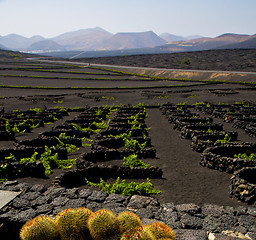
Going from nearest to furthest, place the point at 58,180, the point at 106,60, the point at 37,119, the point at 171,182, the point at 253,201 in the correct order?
the point at 253,201 < the point at 58,180 < the point at 171,182 < the point at 37,119 < the point at 106,60

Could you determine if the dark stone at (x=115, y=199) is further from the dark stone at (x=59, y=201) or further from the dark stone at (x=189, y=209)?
the dark stone at (x=189, y=209)

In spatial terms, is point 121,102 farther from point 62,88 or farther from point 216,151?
point 216,151

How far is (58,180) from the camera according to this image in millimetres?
14438

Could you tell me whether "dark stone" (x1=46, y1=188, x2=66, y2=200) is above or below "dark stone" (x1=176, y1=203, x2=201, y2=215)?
above

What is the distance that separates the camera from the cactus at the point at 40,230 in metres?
7.30

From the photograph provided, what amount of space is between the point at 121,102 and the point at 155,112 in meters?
11.6

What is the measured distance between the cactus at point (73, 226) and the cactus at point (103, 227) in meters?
0.30

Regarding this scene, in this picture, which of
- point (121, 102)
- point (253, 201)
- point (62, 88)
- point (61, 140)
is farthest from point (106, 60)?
point (253, 201)

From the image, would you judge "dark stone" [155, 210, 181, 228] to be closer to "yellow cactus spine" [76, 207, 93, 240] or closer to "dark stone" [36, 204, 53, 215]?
"yellow cactus spine" [76, 207, 93, 240]

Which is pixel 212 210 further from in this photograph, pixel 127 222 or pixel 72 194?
pixel 72 194

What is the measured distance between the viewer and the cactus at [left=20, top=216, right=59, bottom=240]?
287 inches

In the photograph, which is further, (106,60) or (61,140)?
(106,60)

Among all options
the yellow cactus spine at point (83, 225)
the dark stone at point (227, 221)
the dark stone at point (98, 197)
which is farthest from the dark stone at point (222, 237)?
the dark stone at point (98, 197)

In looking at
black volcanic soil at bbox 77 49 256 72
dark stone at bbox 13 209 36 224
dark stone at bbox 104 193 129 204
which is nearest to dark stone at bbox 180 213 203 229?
dark stone at bbox 104 193 129 204
